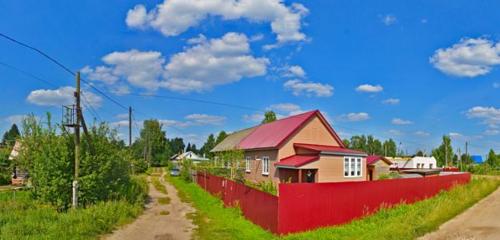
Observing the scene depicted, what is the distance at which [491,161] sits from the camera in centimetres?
6969

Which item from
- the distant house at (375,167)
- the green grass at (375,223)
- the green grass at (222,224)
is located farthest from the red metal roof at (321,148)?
the green grass at (222,224)

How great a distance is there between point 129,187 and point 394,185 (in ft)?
43.6

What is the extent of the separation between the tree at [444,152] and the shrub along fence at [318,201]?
63.4 metres

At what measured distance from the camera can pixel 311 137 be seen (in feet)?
101

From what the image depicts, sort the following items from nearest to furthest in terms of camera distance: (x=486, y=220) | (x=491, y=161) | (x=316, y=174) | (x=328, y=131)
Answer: (x=486, y=220), (x=316, y=174), (x=328, y=131), (x=491, y=161)

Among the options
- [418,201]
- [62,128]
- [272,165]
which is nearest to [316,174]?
[272,165]

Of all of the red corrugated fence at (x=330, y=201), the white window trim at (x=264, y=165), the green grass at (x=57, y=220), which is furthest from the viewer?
the white window trim at (x=264, y=165)

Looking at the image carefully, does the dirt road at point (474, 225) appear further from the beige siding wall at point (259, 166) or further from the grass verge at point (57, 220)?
the beige siding wall at point (259, 166)

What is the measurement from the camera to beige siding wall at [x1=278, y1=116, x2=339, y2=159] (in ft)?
95.8

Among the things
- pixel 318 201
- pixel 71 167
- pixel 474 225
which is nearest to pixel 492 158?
pixel 474 225

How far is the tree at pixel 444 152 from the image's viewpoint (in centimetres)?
7661

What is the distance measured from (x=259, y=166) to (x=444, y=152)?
59.9 metres

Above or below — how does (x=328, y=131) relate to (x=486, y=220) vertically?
above

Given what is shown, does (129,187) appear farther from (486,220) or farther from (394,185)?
(486,220)
